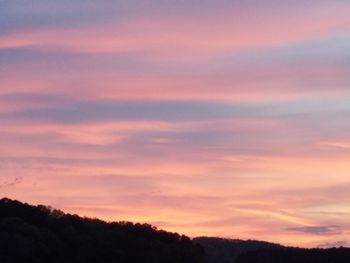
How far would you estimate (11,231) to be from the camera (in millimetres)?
145875

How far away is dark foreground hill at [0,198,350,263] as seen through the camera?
5650 inches

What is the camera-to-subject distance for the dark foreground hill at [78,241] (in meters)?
144

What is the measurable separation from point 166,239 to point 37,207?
17.0m

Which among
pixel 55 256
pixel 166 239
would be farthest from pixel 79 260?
pixel 166 239

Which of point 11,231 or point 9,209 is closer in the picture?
point 11,231

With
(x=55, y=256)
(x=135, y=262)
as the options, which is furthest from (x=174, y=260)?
(x=55, y=256)

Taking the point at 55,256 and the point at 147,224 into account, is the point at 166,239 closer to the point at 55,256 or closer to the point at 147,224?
the point at 147,224

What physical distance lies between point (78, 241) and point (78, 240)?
27cm

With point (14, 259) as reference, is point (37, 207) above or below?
above

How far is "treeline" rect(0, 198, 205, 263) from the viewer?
144 meters

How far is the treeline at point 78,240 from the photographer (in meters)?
144

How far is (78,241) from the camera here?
497 feet

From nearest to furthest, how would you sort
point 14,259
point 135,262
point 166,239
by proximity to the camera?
point 14,259 < point 135,262 < point 166,239

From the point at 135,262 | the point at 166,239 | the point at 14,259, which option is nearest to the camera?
the point at 14,259
